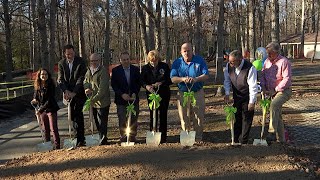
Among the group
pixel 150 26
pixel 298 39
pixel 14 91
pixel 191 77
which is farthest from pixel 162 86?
pixel 298 39

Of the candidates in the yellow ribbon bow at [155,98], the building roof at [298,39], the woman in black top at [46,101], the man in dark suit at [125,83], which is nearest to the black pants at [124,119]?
the man in dark suit at [125,83]

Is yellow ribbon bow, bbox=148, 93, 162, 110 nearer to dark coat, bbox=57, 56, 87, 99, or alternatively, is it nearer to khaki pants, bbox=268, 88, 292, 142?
dark coat, bbox=57, 56, 87, 99

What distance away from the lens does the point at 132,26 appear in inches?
2159

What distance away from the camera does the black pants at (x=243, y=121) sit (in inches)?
250

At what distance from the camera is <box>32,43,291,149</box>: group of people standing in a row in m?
6.29

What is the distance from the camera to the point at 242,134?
6.44m

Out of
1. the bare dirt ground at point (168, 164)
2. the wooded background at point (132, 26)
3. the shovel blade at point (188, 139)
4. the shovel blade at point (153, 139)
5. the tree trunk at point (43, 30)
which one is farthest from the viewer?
the wooded background at point (132, 26)

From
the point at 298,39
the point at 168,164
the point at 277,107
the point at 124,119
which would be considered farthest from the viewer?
the point at 298,39

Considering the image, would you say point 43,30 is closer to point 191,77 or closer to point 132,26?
point 191,77

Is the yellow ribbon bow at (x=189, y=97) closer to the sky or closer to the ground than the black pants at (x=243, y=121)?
closer to the sky

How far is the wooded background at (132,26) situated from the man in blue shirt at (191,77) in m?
7.86

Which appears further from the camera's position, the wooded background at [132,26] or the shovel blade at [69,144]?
the wooded background at [132,26]

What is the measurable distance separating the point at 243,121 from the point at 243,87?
0.59 m

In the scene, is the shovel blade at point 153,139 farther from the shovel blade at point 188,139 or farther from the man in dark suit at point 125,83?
the man in dark suit at point 125,83
